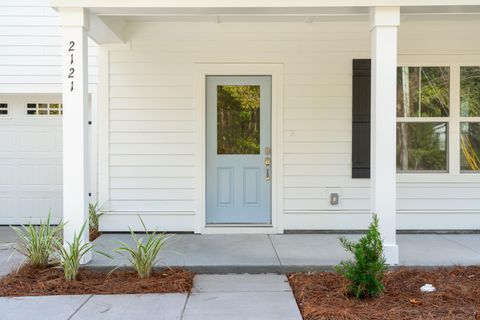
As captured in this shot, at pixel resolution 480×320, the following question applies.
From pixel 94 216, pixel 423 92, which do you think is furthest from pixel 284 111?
pixel 94 216

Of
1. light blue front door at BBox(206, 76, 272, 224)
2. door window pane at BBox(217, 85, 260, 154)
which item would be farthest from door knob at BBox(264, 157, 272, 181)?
door window pane at BBox(217, 85, 260, 154)

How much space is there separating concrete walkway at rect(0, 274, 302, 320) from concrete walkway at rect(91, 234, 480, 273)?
444mm

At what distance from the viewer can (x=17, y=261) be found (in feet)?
17.1

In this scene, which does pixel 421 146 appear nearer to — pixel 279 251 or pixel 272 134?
pixel 272 134

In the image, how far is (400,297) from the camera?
4039mm

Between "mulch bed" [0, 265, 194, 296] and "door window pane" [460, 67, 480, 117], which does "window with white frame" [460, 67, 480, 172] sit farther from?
"mulch bed" [0, 265, 194, 296]

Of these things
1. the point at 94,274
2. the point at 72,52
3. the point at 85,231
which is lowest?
the point at 94,274

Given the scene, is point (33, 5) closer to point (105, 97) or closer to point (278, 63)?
point (105, 97)

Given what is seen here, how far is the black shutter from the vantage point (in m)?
6.36

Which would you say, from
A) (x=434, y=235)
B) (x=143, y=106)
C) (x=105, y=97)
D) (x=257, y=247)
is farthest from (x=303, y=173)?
(x=105, y=97)

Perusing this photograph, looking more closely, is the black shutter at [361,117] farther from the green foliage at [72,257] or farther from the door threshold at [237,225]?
the green foliage at [72,257]

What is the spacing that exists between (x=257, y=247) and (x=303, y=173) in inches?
54.0

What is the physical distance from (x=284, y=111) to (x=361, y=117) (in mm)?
1047

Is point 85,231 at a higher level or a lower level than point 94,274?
higher
